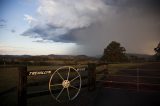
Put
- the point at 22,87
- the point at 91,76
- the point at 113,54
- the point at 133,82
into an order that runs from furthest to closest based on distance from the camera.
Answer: the point at 113,54 → the point at 133,82 → the point at 91,76 → the point at 22,87

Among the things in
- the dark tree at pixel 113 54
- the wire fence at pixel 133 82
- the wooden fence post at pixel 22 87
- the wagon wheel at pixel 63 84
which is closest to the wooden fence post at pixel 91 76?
the wagon wheel at pixel 63 84

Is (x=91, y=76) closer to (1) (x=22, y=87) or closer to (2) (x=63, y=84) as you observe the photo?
(2) (x=63, y=84)

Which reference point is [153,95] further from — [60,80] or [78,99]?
[60,80]

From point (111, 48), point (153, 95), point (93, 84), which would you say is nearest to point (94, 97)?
point (93, 84)

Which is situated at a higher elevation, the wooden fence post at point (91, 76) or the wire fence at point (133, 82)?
the wooden fence post at point (91, 76)

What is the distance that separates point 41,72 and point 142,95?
3.88 meters

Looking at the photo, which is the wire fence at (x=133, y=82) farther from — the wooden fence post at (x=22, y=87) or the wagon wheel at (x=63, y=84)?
the wooden fence post at (x=22, y=87)

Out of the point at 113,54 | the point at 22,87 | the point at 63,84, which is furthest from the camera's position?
the point at 113,54

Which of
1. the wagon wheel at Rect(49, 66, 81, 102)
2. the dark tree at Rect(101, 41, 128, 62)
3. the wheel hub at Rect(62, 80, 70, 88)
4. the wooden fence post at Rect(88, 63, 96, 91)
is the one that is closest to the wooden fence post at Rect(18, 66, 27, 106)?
the wagon wheel at Rect(49, 66, 81, 102)

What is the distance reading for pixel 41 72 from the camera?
6188 millimetres

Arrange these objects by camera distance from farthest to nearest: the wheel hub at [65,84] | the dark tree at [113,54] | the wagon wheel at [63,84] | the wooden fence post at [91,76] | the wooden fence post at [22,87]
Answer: the dark tree at [113,54], the wooden fence post at [91,76], the wheel hub at [65,84], the wagon wheel at [63,84], the wooden fence post at [22,87]

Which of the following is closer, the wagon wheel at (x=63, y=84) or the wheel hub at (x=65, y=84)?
the wagon wheel at (x=63, y=84)

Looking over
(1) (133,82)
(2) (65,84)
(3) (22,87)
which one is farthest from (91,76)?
(1) (133,82)

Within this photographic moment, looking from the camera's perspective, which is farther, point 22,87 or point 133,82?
point 133,82
